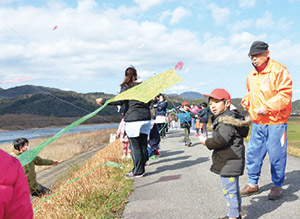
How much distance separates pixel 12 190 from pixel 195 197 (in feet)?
10.00

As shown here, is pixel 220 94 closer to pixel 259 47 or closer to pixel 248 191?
pixel 259 47

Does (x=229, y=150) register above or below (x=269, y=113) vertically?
below

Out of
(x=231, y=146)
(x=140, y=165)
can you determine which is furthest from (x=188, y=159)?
(x=231, y=146)

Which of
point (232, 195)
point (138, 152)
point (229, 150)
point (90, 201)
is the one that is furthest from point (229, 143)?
point (138, 152)

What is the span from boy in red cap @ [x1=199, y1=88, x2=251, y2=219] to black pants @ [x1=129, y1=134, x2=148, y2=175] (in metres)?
2.20

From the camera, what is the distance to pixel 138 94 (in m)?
3.02

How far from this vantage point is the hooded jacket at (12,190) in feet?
3.84

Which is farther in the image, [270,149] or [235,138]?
[270,149]

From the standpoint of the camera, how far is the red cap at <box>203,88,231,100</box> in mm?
3000

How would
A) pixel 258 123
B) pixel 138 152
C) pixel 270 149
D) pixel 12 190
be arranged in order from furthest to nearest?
1. pixel 138 152
2. pixel 258 123
3. pixel 270 149
4. pixel 12 190

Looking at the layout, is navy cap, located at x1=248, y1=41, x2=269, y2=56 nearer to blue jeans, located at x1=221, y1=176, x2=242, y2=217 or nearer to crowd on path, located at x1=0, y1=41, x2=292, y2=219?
crowd on path, located at x1=0, y1=41, x2=292, y2=219

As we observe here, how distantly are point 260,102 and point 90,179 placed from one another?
3120 mm

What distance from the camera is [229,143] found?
2.92m

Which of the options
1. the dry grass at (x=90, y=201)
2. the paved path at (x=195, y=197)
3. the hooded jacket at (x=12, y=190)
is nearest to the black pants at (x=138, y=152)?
the paved path at (x=195, y=197)
